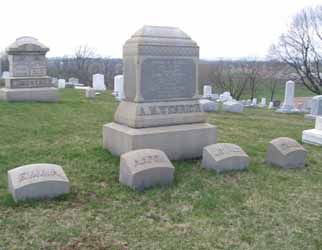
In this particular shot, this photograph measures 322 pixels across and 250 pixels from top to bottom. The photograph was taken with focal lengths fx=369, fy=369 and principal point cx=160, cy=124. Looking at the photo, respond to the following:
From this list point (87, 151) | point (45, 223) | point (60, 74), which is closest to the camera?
point (45, 223)

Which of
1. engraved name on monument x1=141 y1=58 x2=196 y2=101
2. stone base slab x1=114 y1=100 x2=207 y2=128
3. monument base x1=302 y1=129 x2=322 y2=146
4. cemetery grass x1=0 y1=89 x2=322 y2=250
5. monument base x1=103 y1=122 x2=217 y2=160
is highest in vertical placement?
engraved name on monument x1=141 y1=58 x2=196 y2=101

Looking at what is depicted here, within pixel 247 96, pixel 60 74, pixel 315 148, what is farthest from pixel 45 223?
pixel 247 96

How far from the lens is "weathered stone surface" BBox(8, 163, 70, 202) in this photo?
4.18m

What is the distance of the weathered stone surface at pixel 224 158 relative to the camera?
550 centimetres

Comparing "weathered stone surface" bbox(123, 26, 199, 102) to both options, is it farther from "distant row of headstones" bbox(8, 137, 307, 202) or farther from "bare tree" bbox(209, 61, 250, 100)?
"bare tree" bbox(209, 61, 250, 100)

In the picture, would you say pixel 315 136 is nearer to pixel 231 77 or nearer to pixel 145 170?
A: pixel 145 170

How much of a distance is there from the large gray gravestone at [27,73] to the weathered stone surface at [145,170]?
7.70 metres

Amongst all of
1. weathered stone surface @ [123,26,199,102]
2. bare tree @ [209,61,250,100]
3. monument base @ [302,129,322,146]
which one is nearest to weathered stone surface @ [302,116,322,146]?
monument base @ [302,129,322,146]

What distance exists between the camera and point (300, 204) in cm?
457

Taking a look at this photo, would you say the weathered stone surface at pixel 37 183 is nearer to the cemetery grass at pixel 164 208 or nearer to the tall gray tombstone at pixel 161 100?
the cemetery grass at pixel 164 208

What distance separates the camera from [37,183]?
4.21 meters

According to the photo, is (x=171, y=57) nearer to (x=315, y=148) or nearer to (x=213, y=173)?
(x=213, y=173)

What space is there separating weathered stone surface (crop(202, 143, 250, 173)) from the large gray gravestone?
25.3 ft

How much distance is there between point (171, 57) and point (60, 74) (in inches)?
1471
